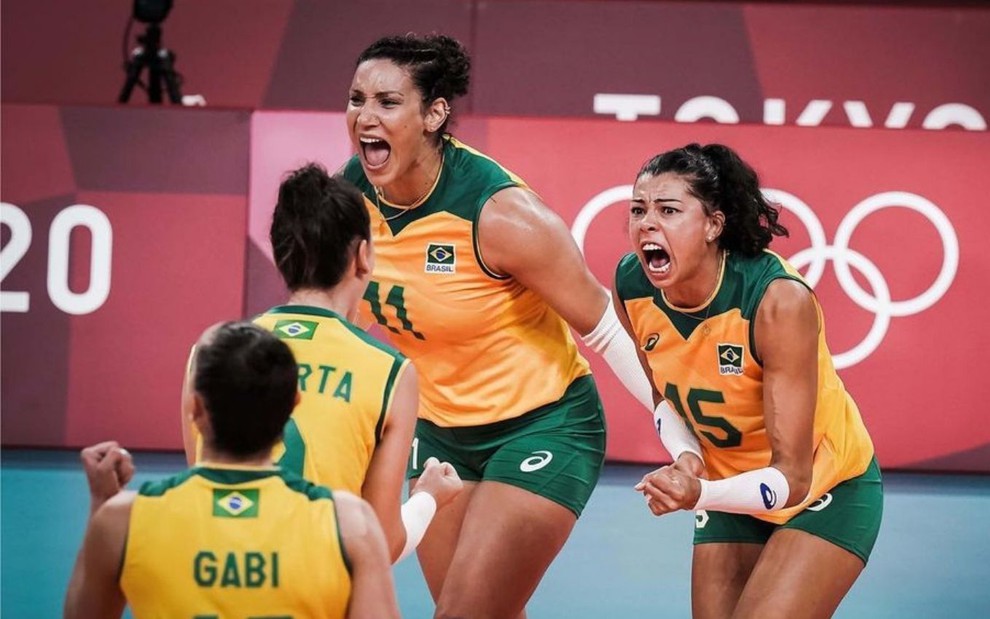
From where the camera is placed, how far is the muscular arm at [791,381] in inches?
152

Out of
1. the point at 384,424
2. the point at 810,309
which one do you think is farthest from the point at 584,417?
the point at 384,424

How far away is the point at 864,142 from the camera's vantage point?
26.5 feet

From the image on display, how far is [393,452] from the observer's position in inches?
123

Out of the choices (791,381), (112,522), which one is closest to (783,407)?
(791,381)

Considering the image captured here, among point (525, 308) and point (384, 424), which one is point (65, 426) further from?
point (384, 424)

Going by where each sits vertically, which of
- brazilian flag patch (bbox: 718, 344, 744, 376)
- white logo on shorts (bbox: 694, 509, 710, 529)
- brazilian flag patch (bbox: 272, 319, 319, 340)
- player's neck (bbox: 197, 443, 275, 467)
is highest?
brazilian flag patch (bbox: 272, 319, 319, 340)

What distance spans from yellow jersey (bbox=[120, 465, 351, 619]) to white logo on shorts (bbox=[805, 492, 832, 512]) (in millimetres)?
1736

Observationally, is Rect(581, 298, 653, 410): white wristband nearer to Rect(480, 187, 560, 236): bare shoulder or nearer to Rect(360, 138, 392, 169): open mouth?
Rect(480, 187, 560, 236): bare shoulder

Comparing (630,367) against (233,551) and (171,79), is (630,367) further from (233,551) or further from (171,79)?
(171,79)

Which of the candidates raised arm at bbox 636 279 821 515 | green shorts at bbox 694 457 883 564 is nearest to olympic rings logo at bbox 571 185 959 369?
green shorts at bbox 694 457 883 564

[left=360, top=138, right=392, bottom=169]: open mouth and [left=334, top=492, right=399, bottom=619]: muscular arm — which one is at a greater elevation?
[left=360, top=138, right=392, bottom=169]: open mouth

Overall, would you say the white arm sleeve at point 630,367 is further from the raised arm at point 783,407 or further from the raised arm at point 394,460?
the raised arm at point 394,460

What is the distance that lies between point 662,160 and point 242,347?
5.80ft

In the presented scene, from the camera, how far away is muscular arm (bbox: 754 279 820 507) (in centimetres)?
386
